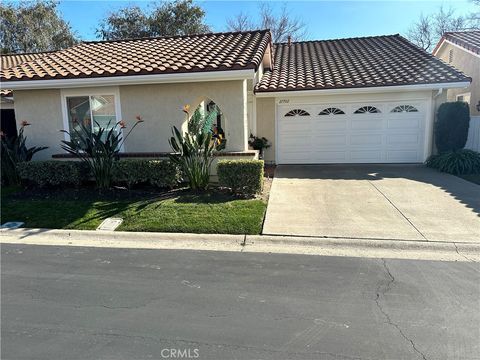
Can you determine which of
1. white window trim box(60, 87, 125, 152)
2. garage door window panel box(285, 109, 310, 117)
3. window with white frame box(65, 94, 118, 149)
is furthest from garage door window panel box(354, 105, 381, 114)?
window with white frame box(65, 94, 118, 149)

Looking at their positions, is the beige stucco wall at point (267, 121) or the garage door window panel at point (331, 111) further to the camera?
the beige stucco wall at point (267, 121)

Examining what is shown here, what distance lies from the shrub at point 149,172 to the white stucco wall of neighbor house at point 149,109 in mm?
1553

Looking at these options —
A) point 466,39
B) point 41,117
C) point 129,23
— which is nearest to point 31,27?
point 129,23

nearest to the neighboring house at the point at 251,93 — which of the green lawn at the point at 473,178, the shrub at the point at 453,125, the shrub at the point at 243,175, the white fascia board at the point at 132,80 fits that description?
the white fascia board at the point at 132,80

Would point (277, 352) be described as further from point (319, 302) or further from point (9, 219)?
point (9, 219)

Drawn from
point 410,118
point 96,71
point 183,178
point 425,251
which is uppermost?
point 96,71

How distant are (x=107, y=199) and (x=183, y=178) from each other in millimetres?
1949

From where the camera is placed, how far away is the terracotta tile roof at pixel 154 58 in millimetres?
9508

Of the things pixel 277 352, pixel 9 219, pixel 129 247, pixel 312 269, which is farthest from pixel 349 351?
pixel 9 219

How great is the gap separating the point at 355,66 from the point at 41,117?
11.3m

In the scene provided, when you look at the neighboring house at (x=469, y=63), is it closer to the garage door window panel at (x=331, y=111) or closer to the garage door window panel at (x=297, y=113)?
the garage door window panel at (x=331, y=111)

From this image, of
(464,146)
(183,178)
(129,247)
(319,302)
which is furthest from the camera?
(464,146)

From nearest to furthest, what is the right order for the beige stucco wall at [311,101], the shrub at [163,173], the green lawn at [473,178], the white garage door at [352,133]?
the shrub at [163,173], the green lawn at [473,178], the beige stucco wall at [311,101], the white garage door at [352,133]

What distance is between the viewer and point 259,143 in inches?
507
